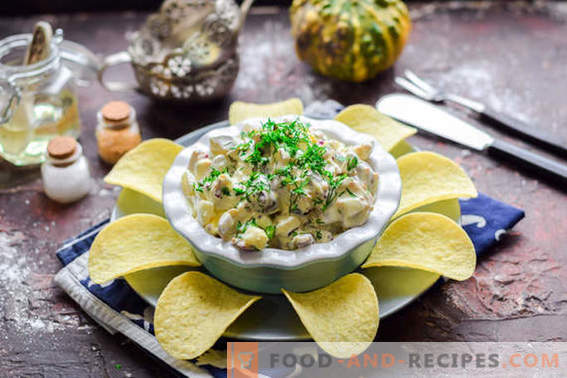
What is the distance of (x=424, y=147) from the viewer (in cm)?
194

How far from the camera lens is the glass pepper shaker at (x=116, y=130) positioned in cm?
182

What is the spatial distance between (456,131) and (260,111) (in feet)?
2.02

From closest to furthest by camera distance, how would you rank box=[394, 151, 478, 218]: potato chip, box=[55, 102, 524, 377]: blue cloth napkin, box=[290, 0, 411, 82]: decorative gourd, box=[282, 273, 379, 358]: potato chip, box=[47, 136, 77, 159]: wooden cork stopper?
box=[282, 273, 379, 358]: potato chip, box=[55, 102, 524, 377]: blue cloth napkin, box=[394, 151, 478, 218]: potato chip, box=[47, 136, 77, 159]: wooden cork stopper, box=[290, 0, 411, 82]: decorative gourd

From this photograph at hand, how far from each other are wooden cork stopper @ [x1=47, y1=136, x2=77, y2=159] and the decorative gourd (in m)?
→ 0.88

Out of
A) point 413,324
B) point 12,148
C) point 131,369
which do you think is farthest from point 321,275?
point 12,148

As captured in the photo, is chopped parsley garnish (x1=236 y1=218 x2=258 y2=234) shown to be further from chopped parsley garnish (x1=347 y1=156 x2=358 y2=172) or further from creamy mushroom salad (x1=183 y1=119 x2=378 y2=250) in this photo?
chopped parsley garnish (x1=347 y1=156 x2=358 y2=172)

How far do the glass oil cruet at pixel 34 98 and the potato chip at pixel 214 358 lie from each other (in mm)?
878

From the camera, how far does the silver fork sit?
189cm

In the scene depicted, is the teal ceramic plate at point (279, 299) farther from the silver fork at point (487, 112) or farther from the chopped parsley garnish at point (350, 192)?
the silver fork at point (487, 112)

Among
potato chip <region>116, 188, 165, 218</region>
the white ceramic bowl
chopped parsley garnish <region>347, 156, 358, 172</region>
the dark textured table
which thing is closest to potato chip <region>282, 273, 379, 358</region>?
the white ceramic bowl

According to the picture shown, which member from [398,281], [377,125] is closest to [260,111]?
[377,125]

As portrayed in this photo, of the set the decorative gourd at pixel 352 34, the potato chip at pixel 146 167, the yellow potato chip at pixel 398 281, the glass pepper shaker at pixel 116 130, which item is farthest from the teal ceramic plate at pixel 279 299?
the decorative gourd at pixel 352 34

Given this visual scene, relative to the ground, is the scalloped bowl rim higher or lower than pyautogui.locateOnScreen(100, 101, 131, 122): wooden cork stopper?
higher

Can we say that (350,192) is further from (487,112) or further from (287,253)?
(487,112)
